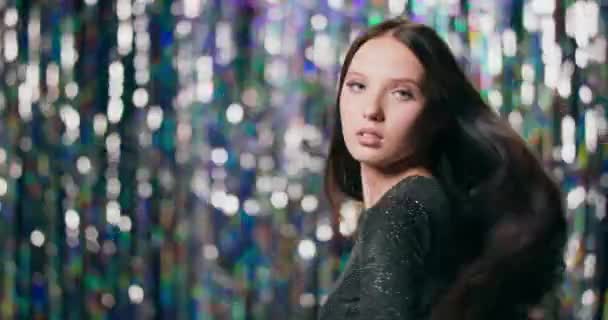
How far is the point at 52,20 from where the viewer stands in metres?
1.78

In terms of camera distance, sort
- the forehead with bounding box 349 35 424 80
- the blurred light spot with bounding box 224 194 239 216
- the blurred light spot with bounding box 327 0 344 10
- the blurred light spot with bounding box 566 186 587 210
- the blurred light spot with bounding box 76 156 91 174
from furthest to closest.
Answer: the blurred light spot with bounding box 76 156 91 174, the blurred light spot with bounding box 224 194 239 216, the blurred light spot with bounding box 327 0 344 10, the blurred light spot with bounding box 566 186 587 210, the forehead with bounding box 349 35 424 80

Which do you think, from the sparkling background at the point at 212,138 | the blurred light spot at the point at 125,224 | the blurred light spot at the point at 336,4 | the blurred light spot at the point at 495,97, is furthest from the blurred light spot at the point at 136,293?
the blurred light spot at the point at 495,97

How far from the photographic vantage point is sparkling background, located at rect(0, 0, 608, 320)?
1.40 m

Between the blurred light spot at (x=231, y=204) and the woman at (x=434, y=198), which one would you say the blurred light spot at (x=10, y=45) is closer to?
the blurred light spot at (x=231, y=204)

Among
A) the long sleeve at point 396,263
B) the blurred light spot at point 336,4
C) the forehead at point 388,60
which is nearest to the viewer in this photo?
the long sleeve at point 396,263

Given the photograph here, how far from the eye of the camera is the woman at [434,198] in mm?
944

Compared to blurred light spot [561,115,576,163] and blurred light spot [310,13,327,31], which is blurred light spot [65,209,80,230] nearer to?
blurred light spot [310,13,327,31]

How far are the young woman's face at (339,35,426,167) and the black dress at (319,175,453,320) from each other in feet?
0.20

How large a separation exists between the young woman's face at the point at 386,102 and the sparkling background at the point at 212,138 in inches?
15.7

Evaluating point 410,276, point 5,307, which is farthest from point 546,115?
point 5,307

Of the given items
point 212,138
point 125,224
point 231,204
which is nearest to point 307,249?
point 231,204

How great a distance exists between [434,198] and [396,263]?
0.32 ft

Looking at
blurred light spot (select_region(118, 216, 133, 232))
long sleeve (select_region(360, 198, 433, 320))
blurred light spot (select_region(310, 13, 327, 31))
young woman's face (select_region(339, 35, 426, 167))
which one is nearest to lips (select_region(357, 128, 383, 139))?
young woman's face (select_region(339, 35, 426, 167))

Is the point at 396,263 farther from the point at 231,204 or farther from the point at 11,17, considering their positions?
the point at 11,17
